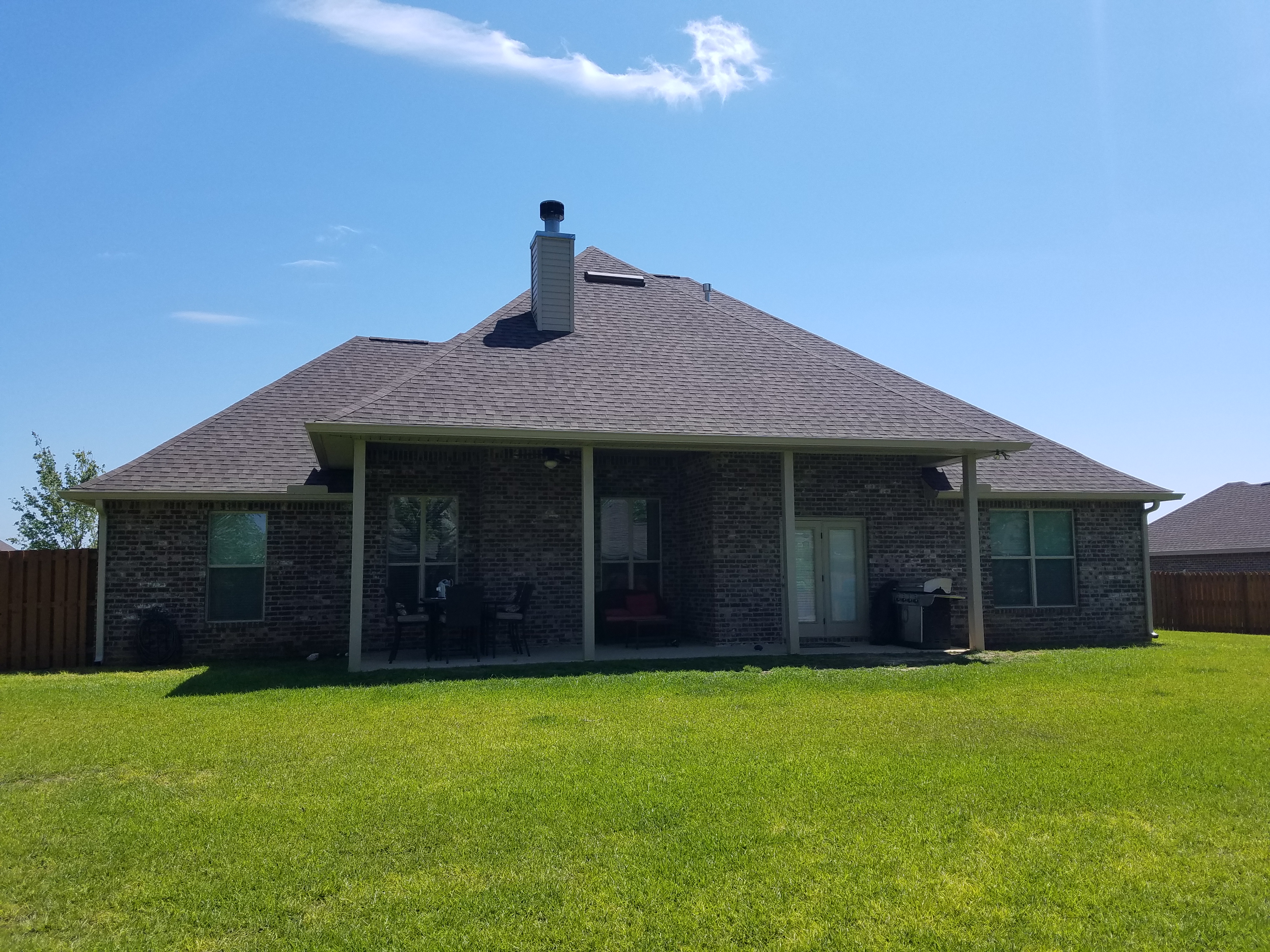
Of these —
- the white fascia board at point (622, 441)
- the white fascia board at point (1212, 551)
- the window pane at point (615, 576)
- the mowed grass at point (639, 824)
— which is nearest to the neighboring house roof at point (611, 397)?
the white fascia board at point (622, 441)

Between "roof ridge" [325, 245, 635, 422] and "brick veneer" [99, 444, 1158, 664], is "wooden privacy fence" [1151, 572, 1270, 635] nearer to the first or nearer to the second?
"brick veneer" [99, 444, 1158, 664]

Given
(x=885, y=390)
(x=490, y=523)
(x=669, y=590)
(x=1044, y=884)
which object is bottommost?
(x=1044, y=884)

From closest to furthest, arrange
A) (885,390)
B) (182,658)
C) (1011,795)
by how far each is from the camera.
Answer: (1011,795)
(182,658)
(885,390)

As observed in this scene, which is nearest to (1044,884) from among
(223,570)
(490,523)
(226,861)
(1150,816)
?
(1150,816)

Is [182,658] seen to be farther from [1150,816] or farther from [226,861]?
[1150,816]

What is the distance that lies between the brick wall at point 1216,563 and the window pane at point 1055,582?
11426mm

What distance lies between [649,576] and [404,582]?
373 cm

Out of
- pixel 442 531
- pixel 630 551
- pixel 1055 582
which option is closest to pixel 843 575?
pixel 630 551

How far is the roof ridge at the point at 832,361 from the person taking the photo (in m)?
13.7

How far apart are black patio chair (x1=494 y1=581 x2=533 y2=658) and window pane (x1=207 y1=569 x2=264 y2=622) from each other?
3.47 metres

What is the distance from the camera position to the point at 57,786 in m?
5.92

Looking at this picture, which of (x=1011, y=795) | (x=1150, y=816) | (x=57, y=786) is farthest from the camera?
(x=57, y=786)

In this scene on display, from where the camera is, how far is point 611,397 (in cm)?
1256

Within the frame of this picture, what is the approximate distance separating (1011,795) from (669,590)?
373 inches
